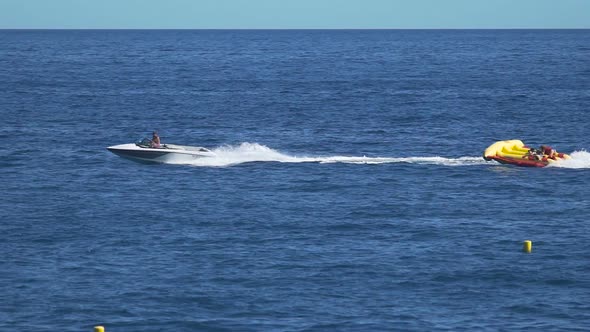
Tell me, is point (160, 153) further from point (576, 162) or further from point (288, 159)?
point (576, 162)

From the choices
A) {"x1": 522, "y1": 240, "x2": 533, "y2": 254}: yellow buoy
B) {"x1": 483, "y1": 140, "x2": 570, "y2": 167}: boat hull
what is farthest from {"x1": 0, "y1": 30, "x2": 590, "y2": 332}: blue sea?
{"x1": 483, "y1": 140, "x2": 570, "y2": 167}: boat hull

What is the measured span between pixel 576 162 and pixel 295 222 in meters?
24.9

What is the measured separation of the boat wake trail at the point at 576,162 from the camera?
71750 millimetres

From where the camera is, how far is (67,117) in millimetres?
103312

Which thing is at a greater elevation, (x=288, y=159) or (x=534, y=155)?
(x=288, y=159)

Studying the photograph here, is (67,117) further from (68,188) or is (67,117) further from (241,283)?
(241,283)

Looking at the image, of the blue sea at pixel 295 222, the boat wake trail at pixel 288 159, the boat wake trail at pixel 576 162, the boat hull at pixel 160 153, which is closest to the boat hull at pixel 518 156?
the boat wake trail at pixel 576 162

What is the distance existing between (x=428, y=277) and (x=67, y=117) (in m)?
64.1

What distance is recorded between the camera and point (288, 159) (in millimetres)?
75812

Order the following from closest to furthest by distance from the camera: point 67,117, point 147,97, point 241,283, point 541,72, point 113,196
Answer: point 241,283 → point 113,196 → point 67,117 → point 147,97 → point 541,72

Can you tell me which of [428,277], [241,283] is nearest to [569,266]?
[428,277]

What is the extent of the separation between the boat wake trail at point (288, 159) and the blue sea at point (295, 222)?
0.56 ft

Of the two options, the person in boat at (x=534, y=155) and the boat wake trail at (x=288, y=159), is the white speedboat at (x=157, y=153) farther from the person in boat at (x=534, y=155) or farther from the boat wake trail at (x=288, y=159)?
the person in boat at (x=534, y=155)

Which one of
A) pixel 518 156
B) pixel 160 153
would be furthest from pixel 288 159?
pixel 518 156
